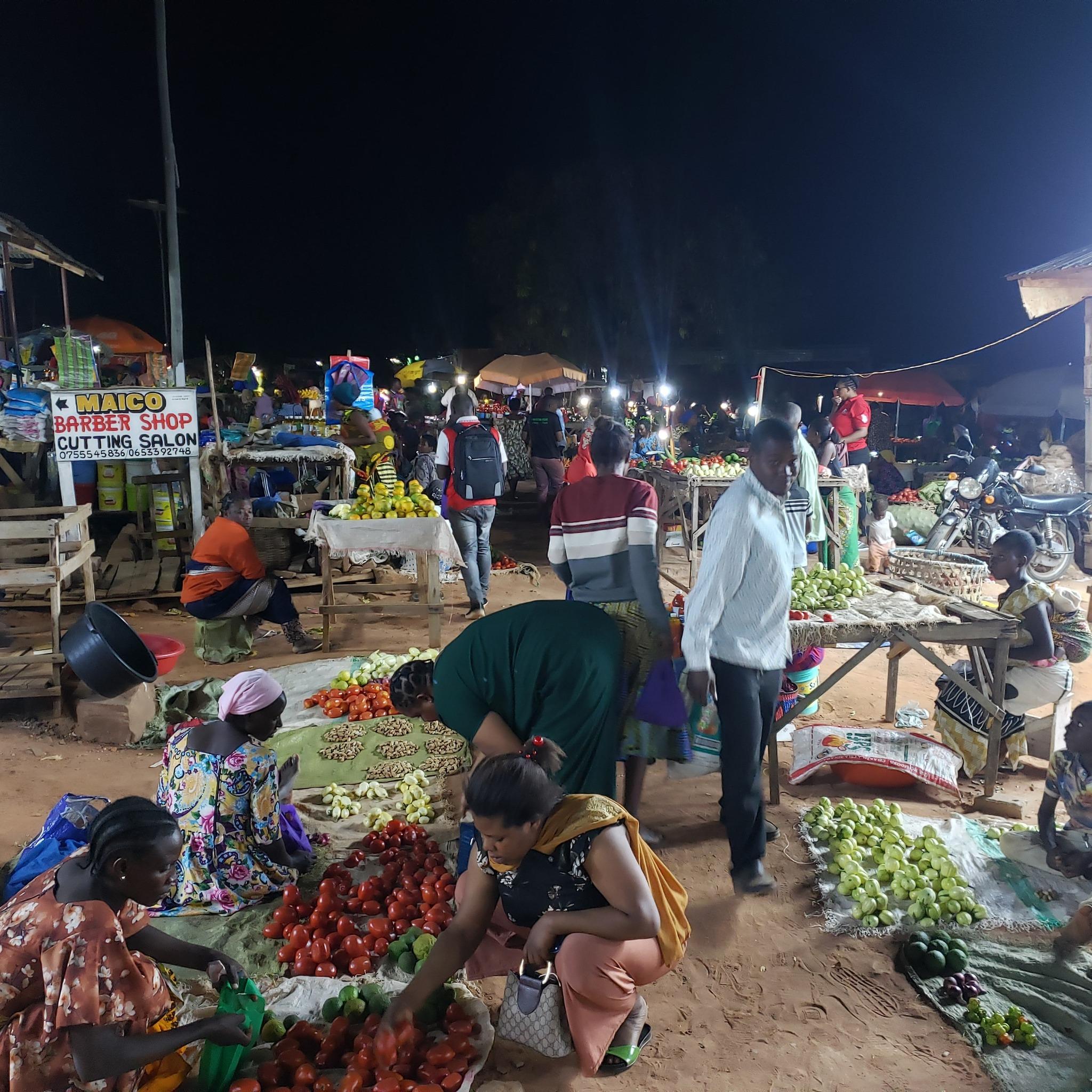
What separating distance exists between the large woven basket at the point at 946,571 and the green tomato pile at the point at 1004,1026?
5.18 meters

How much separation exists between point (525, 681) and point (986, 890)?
236 centimetres

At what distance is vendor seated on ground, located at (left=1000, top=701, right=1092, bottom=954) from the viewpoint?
11.3ft

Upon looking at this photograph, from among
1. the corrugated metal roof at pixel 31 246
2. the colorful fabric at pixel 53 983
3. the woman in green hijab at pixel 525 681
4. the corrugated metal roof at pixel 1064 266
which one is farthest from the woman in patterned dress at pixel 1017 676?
the corrugated metal roof at pixel 31 246

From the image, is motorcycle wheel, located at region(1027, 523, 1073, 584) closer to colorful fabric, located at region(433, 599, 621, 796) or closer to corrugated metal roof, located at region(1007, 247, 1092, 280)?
corrugated metal roof, located at region(1007, 247, 1092, 280)

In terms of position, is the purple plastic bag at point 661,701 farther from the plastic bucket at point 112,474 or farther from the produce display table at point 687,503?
the plastic bucket at point 112,474

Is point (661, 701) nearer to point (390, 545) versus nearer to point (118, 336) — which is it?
point (390, 545)

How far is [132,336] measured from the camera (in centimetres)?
1753

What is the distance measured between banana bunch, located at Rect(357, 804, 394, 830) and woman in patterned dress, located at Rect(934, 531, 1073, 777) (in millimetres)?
3319

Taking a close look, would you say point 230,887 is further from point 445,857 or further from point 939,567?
point 939,567

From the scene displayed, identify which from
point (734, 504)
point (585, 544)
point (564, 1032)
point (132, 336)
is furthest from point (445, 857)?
point (132, 336)

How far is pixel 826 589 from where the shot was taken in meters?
4.67

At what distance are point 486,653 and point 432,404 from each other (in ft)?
66.1

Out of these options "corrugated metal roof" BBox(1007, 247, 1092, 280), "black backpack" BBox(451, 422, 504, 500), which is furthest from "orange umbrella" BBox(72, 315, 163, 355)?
"corrugated metal roof" BBox(1007, 247, 1092, 280)

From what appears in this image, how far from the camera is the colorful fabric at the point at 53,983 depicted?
1.94 m
